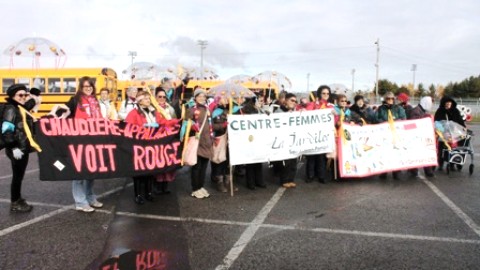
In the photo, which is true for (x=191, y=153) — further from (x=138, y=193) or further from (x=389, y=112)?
(x=389, y=112)

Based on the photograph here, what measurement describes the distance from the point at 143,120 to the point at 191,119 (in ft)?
2.76

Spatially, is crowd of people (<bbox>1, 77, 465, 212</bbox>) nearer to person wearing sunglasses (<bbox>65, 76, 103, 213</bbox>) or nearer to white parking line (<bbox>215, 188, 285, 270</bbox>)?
person wearing sunglasses (<bbox>65, 76, 103, 213</bbox>)

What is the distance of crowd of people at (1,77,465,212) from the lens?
5734 millimetres

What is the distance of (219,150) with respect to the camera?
708 centimetres

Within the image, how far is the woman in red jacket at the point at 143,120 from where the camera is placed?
6270 mm

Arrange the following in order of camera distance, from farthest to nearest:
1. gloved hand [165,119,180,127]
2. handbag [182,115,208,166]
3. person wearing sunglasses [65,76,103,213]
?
1. handbag [182,115,208,166]
2. gloved hand [165,119,180,127]
3. person wearing sunglasses [65,76,103,213]

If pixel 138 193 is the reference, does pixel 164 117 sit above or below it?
above

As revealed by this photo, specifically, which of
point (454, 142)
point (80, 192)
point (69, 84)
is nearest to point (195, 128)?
point (80, 192)

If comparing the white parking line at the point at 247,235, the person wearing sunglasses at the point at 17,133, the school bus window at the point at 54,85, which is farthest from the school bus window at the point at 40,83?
the white parking line at the point at 247,235

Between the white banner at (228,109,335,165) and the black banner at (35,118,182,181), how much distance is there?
110cm

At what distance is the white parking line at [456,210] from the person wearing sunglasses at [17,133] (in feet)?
19.7

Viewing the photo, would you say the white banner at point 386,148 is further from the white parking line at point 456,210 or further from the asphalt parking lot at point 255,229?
the white parking line at point 456,210

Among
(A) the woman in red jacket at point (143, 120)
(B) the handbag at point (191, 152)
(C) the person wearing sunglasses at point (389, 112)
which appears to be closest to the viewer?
(A) the woman in red jacket at point (143, 120)

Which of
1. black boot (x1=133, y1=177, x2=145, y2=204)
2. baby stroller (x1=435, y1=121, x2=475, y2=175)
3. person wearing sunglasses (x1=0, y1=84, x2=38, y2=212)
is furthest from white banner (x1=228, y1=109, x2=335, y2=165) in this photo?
person wearing sunglasses (x1=0, y1=84, x2=38, y2=212)
